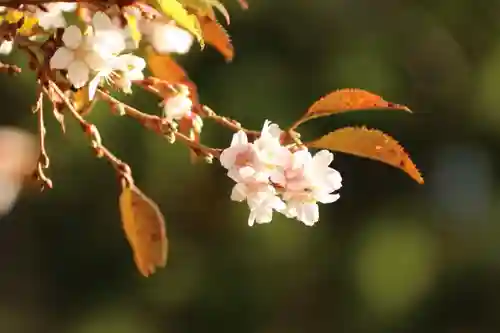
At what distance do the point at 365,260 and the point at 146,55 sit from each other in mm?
1763

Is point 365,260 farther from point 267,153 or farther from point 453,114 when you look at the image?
point 267,153

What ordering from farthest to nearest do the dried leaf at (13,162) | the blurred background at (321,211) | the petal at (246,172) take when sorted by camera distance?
the blurred background at (321,211) < the dried leaf at (13,162) < the petal at (246,172)

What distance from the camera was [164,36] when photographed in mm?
433

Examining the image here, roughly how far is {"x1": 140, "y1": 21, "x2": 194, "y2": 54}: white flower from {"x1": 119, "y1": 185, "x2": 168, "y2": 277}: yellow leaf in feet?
0.22

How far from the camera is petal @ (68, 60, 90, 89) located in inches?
14.1

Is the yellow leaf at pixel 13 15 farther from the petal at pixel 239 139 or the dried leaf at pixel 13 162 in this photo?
the dried leaf at pixel 13 162

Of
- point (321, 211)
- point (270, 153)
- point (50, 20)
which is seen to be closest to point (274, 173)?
point (270, 153)

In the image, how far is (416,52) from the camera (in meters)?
2.22

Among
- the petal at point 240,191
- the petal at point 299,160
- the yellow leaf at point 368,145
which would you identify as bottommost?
the petal at point 240,191

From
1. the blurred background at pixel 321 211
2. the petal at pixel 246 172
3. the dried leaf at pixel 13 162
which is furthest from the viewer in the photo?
the blurred background at pixel 321 211

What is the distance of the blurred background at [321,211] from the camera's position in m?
2.13

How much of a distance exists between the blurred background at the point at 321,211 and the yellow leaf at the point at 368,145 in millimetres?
1698

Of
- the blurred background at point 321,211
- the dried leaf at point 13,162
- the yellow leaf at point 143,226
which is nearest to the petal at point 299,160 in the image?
the yellow leaf at point 143,226

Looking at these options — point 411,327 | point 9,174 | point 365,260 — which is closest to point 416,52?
point 365,260
